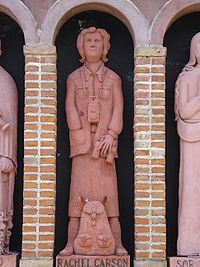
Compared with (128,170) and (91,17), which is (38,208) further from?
(91,17)

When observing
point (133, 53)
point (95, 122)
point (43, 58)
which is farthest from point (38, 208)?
point (133, 53)

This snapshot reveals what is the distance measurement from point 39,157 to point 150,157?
1330 millimetres

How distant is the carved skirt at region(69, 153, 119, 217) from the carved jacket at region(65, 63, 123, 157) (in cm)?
18

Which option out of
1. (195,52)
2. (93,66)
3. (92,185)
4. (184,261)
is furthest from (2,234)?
(195,52)

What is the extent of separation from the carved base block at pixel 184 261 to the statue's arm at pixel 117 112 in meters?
1.64

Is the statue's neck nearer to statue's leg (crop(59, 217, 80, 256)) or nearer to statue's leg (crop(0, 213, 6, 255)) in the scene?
statue's leg (crop(59, 217, 80, 256))

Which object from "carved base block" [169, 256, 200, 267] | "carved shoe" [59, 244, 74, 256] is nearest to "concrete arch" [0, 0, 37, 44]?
"carved shoe" [59, 244, 74, 256]

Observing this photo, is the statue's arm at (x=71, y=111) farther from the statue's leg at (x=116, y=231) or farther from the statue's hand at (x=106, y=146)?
the statue's leg at (x=116, y=231)

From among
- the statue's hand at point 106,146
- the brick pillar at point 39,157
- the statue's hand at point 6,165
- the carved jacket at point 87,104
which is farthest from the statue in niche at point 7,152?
the statue's hand at point 106,146

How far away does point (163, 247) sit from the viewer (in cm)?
836

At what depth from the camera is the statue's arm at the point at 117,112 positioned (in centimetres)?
871

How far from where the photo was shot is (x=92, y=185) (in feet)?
28.4

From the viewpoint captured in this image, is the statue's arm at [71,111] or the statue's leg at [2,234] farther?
the statue's arm at [71,111]

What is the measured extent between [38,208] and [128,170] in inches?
51.6
